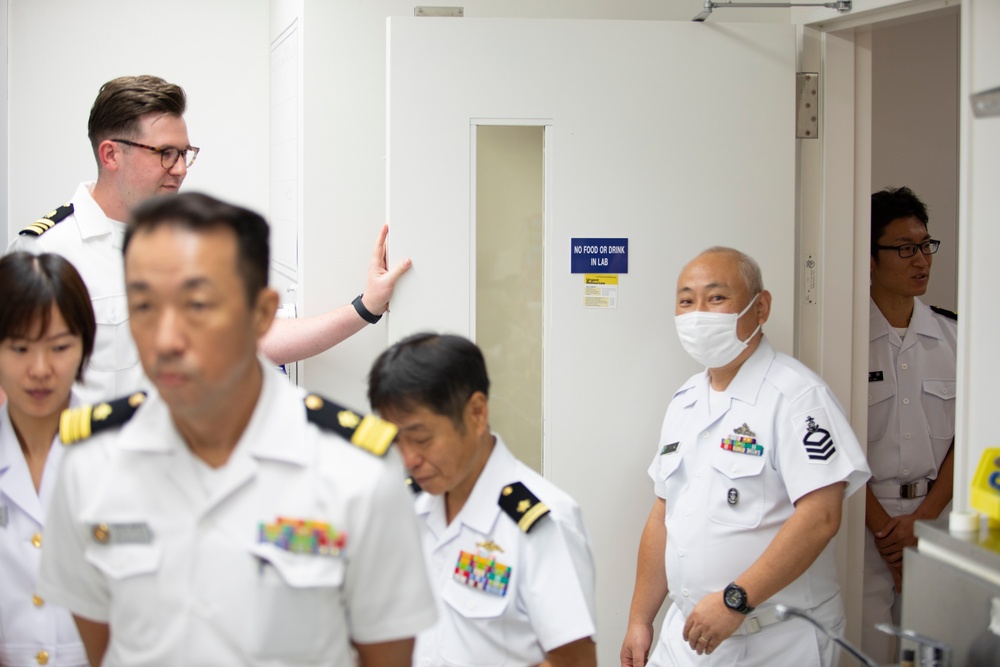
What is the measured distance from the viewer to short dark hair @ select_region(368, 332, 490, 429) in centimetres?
173

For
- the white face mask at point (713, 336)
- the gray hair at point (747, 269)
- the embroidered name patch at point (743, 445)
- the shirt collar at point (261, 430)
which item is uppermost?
the gray hair at point (747, 269)

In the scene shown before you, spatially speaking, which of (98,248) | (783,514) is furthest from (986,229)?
(98,248)

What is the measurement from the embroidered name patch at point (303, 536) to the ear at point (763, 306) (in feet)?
5.49

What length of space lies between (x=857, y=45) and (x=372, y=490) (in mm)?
2304

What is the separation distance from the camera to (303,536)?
1.22 meters

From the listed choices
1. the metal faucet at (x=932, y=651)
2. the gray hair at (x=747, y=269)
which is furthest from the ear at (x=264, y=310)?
the gray hair at (x=747, y=269)

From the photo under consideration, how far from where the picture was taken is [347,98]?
299 centimetres

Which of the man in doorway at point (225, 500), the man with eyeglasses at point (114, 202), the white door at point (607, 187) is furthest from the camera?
the white door at point (607, 187)

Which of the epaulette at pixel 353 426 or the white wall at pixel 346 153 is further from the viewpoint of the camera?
the white wall at pixel 346 153

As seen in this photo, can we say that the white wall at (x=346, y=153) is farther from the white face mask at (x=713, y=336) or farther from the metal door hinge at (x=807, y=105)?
the white face mask at (x=713, y=336)

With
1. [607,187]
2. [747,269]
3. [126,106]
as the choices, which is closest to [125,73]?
[126,106]

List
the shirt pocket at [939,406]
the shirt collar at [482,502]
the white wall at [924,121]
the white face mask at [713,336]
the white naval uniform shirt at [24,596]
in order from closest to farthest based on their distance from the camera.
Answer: the white naval uniform shirt at [24,596], the shirt collar at [482,502], the white face mask at [713,336], the shirt pocket at [939,406], the white wall at [924,121]

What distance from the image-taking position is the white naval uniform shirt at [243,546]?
47.6 inches

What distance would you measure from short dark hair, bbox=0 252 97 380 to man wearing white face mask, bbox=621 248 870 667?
1462mm
